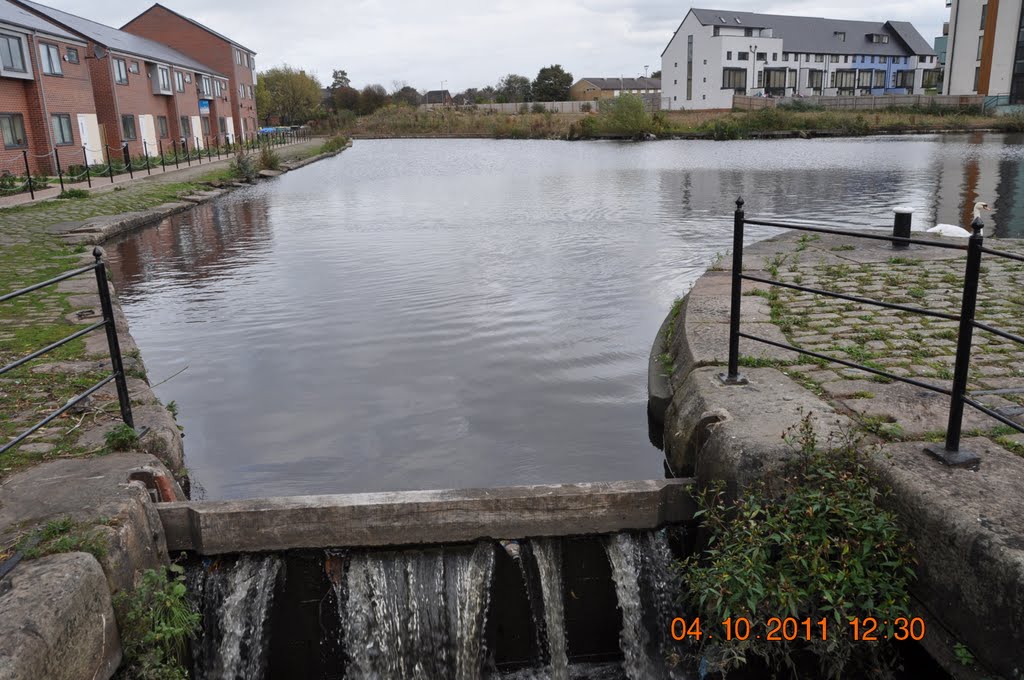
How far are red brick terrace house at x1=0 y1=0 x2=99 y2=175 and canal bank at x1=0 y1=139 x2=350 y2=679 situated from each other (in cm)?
2444

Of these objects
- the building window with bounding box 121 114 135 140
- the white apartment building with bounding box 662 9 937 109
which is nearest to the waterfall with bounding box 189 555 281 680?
the building window with bounding box 121 114 135 140

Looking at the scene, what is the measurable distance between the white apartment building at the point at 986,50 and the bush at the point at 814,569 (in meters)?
75.8

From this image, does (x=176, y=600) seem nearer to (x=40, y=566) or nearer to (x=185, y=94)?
(x=40, y=566)

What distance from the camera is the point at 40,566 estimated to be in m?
3.46

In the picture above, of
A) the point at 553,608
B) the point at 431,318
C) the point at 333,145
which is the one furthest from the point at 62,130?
the point at 553,608

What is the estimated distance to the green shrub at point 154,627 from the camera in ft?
12.1

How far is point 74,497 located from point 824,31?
104513 millimetres

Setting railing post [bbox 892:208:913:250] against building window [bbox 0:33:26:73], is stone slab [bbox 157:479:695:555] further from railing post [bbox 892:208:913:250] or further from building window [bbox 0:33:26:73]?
building window [bbox 0:33:26:73]

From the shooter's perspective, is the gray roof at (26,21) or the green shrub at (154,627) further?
the gray roof at (26,21)

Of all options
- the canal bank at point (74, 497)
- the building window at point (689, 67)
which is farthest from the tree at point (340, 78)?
the canal bank at point (74, 497)

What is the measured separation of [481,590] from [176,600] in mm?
1614

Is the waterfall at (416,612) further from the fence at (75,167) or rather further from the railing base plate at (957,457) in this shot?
the fence at (75,167)

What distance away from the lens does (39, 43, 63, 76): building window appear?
30312 mm

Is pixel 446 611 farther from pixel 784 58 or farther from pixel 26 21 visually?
pixel 784 58
